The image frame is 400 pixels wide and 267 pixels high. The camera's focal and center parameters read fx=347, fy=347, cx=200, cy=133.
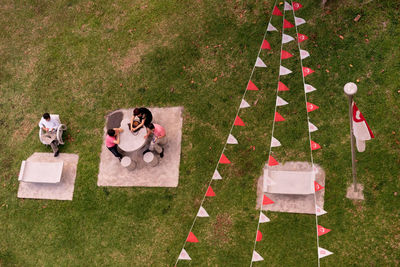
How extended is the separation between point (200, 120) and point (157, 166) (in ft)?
5.73

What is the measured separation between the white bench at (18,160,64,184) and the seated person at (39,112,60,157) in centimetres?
51

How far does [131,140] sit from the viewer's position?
8938 mm

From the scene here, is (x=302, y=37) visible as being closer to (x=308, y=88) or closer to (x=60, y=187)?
(x=308, y=88)

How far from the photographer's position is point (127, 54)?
10508 mm

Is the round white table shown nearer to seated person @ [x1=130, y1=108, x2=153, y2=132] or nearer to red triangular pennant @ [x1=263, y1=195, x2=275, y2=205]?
seated person @ [x1=130, y1=108, x2=153, y2=132]

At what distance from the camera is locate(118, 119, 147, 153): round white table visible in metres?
8.85

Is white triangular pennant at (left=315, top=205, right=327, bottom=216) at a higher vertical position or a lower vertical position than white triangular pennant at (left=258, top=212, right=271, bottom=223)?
higher

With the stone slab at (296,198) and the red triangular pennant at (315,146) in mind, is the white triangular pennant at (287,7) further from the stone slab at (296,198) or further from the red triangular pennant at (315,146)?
the stone slab at (296,198)

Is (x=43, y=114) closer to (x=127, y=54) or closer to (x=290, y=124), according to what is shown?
(x=127, y=54)

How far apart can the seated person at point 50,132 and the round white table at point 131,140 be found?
2.24 meters

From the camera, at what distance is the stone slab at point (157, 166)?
9.51 metres

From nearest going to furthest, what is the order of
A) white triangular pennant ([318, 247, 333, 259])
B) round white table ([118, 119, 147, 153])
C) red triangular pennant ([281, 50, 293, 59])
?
white triangular pennant ([318, 247, 333, 259]) < round white table ([118, 119, 147, 153]) < red triangular pennant ([281, 50, 293, 59])

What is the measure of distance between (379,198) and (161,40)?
7313 millimetres

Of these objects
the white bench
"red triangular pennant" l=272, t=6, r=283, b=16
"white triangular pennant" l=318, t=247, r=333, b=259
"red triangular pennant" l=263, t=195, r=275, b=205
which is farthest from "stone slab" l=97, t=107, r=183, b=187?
"white triangular pennant" l=318, t=247, r=333, b=259
